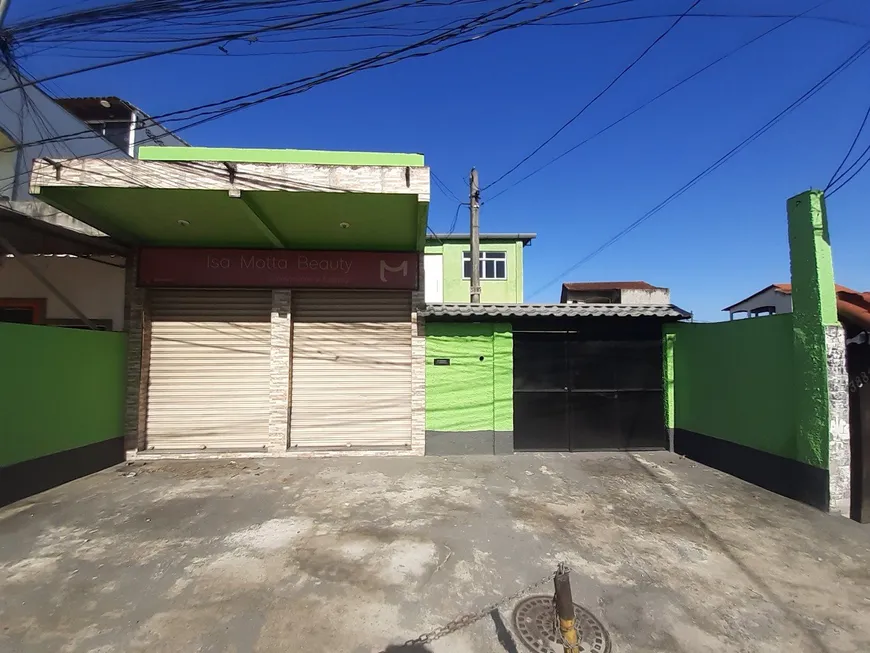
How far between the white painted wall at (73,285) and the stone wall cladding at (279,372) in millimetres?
3081

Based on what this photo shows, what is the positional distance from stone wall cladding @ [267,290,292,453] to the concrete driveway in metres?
1.46

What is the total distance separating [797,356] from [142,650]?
7.84 m

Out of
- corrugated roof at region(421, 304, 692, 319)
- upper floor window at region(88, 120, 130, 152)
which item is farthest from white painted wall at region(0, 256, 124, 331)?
upper floor window at region(88, 120, 130, 152)

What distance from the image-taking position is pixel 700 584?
374cm

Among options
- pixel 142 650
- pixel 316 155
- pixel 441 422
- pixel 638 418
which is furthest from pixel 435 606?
pixel 316 155

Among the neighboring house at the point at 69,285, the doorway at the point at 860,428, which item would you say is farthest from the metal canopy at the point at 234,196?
the doorway at the point at 860,428

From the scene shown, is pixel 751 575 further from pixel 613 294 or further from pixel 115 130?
pixel 115 130

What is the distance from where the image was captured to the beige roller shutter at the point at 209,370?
27.0 ft

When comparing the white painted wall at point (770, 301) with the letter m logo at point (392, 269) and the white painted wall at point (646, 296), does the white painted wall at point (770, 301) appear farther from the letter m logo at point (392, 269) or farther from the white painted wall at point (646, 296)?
the letter m logo at point (392, 269)

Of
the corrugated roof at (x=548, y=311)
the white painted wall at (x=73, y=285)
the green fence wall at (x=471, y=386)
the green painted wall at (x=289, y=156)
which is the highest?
the green painted wall at (x=289, y=156)

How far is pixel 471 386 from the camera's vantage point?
8.38 meters

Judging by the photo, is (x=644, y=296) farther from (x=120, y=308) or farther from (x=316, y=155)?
(x=120, y=308)

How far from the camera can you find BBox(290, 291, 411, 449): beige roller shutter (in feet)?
27.7

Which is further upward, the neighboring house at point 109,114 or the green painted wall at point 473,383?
the neighboring house at point 109,114
